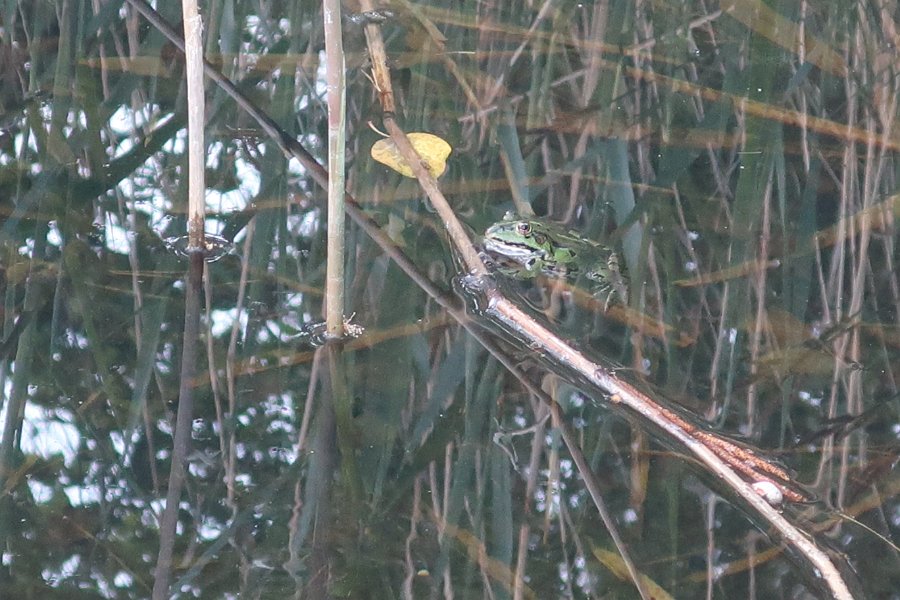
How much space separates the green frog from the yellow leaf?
208 millimetres

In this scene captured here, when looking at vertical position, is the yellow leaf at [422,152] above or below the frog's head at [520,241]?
above

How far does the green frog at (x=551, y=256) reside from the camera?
2166mm

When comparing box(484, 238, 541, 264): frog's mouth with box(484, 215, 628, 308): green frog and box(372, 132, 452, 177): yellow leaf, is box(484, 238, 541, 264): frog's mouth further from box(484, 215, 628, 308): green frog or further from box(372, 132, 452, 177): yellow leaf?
box(372, 132, 452, 177): yellow leaf

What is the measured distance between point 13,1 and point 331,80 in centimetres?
202

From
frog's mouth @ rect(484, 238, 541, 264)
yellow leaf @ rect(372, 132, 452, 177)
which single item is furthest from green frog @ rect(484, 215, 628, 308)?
yellow leaf @ rect(372, 132, 452, 177)

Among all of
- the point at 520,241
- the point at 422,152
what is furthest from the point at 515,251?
the point at 422,152

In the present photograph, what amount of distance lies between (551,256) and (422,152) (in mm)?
362

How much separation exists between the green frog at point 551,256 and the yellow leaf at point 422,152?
0.68 feet

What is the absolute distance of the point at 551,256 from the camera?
7.21 feet

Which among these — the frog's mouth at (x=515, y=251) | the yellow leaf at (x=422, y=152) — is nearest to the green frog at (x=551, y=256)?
the frog's mouth at (x=515, y=251)

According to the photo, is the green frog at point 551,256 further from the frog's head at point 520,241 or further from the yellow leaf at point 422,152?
the yellow leaf at point 422,152

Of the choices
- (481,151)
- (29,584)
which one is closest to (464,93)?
(481,151)

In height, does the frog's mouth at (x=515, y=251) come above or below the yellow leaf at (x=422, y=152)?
below

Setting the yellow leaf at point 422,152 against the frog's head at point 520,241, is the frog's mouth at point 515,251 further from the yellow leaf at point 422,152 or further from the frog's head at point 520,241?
the yellow leaf at point 422,152
